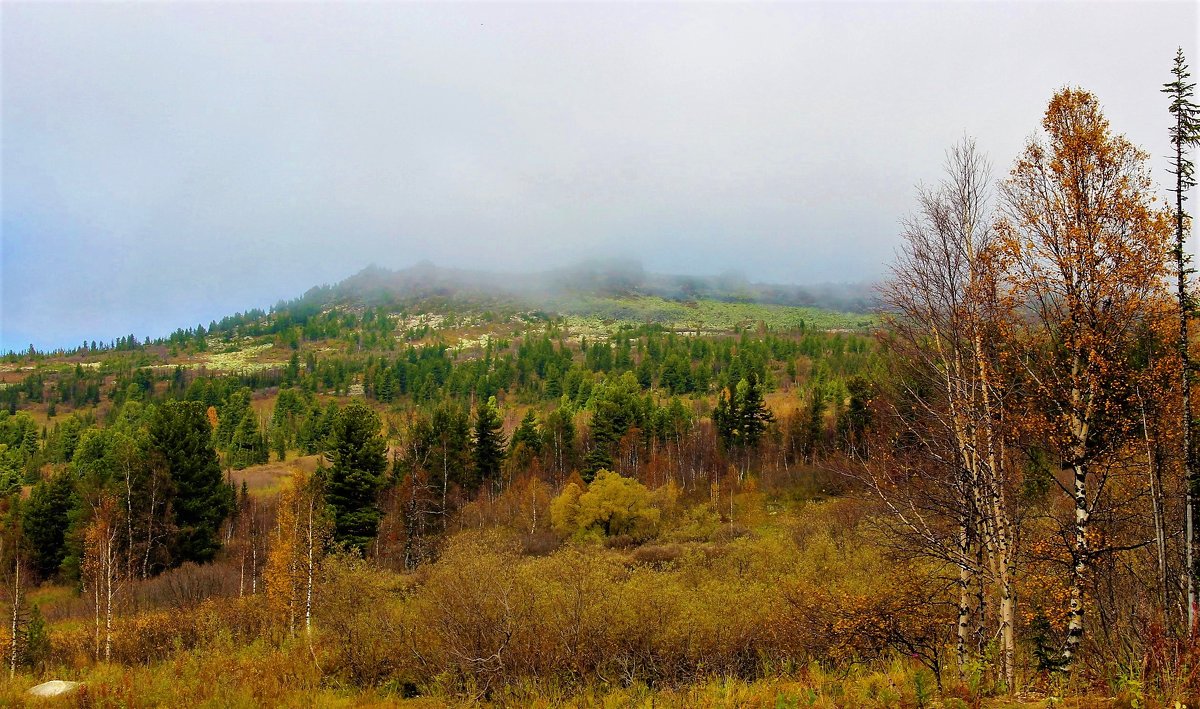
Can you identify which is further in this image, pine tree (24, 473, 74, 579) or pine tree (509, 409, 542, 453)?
pine tree (509, 409, 542, 453)

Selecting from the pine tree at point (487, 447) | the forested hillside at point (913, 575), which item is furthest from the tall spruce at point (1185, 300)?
the pine tree at point (487, 447)

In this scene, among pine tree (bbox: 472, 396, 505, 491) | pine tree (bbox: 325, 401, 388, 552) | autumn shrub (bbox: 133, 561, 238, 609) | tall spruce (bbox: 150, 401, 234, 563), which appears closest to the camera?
autumn shrub (bbox: 133, 561, 238, 609)

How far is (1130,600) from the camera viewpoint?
509 inches

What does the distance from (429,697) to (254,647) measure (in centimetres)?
1157

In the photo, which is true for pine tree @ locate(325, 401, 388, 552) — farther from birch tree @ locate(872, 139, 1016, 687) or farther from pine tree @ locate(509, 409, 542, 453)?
birch tree @ locate(872, 139, 1016, 687)

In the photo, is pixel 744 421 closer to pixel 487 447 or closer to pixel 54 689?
pixel 487 447

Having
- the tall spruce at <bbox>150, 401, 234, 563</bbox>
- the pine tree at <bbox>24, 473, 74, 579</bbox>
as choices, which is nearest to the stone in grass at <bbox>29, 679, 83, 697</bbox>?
the tall spruce at <bbox>150, 401, 234, 563</bbox>

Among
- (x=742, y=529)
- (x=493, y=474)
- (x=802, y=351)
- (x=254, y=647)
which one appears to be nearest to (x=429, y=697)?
(x=254, y=647)

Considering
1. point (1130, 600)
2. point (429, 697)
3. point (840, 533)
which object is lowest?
point (840, 533)

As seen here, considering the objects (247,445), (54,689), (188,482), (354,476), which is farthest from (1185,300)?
(247,445)

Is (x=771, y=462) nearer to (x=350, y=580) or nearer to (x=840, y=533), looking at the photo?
(x=840, y=533)

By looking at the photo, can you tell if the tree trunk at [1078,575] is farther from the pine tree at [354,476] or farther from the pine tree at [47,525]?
the pine tree at [47,525]

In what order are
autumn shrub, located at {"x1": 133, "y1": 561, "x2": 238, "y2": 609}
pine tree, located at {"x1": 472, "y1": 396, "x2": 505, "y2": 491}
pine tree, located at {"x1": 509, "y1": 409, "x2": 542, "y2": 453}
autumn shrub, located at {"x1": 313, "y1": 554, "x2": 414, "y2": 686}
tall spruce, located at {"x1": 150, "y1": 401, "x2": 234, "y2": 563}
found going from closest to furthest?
autumn shrub, located at {"x1": 313, "y1": 554, "x2": 414, "y2": 686} → autumn shrub, located at {"x1": 133, "y1": 561, "x2": 238, "y2": 609} → tall spruce, located at {"x1": 150, "y1": 401, "x2": 234, "y2": 563} → pine tree, located at {"x1": 472, "y1": 396, "x2": 505, "y2": 491} → pine tree, located at {"x1": 509, "y1": 409, "x2": 542, "y2": 453}

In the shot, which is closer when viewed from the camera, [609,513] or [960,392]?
[960,392]
